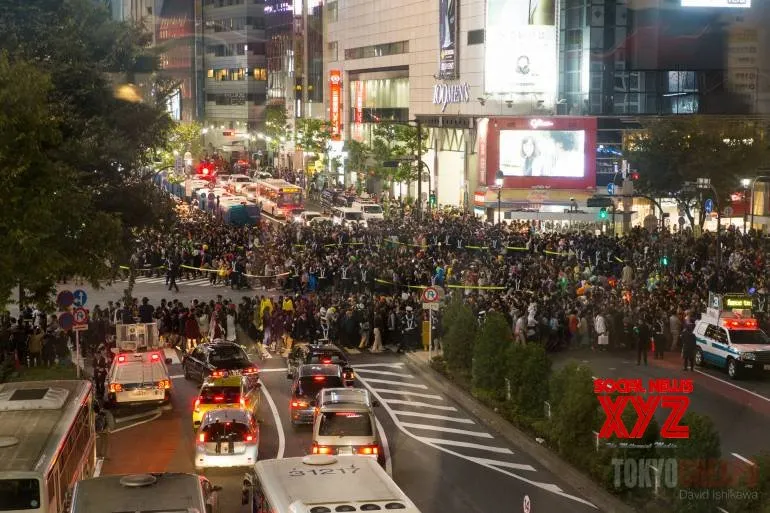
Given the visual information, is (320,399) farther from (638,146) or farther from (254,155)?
(254,155)

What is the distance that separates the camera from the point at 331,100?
381 ft

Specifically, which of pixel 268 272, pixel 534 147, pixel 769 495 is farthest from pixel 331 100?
pixel 769 495

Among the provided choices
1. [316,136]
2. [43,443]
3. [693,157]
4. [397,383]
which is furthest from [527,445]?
[316,136]

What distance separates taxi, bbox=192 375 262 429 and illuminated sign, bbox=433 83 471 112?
61.1 meters

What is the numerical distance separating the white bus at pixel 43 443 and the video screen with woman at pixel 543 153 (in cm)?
5674

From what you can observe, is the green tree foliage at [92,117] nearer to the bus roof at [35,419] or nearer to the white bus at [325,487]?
the bus roof at [35,419]

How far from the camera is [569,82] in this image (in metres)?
78.2

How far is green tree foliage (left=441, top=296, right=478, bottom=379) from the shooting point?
1188 inches

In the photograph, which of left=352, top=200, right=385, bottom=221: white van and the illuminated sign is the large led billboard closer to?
the illuminated sign

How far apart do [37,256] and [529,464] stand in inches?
401

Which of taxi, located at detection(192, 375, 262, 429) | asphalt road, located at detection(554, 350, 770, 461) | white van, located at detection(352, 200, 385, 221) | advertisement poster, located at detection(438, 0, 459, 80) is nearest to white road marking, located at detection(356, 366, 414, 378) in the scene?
asphalt road, located at detection(554, 350, 770, 461)

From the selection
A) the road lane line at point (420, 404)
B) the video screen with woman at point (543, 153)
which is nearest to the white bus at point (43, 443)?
the road lane line at point (420, 404)

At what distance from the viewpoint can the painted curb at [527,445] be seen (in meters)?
19.0

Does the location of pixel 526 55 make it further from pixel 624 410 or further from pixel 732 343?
pixel 624 410
